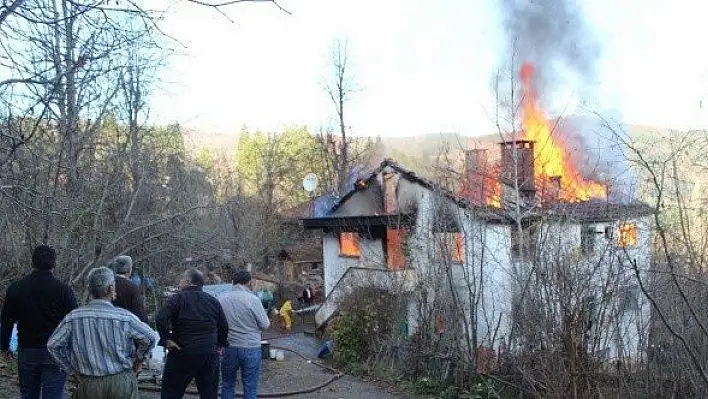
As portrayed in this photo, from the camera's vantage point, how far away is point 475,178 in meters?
15.6

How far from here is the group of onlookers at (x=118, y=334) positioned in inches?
164

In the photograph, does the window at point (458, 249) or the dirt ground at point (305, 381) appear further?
the window at point (458, 249)

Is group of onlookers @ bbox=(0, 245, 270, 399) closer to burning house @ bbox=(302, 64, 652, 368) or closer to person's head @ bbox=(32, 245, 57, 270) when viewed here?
person's head @ bbox=(32, 245, 57, 270)

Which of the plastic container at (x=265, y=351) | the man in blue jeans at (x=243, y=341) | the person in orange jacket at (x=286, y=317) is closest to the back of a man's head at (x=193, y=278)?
the man in blue jeans at (x=243, y=341)

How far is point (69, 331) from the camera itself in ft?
13.7

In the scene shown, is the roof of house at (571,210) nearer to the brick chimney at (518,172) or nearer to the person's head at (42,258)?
the brick chimney at (518,172)

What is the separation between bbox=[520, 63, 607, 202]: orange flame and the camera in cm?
1584

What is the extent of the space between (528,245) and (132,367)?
28.3ft

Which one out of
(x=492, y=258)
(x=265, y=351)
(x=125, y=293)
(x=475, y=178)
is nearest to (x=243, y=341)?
(x=125, y=293)

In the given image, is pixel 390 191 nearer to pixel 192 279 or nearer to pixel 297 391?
pixel 297 391

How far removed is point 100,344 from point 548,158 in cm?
1512

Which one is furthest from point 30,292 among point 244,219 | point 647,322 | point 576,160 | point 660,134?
point 244,219

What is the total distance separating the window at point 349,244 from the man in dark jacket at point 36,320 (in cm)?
1683

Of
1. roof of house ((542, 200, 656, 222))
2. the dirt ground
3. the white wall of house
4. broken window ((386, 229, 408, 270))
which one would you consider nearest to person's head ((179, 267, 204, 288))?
the dirt ground
